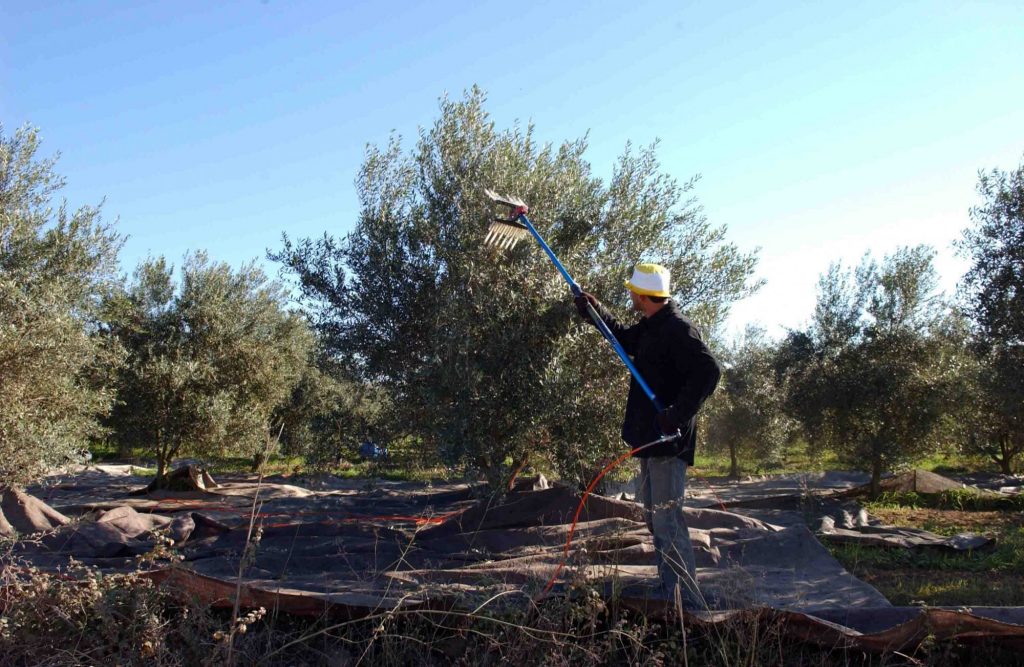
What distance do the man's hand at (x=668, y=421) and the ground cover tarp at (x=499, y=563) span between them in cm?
88

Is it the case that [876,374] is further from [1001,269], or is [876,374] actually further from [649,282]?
[649,282]

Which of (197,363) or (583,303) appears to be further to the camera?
(197,363)

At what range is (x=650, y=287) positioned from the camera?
5199 millimetres

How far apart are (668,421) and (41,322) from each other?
27.8 ft

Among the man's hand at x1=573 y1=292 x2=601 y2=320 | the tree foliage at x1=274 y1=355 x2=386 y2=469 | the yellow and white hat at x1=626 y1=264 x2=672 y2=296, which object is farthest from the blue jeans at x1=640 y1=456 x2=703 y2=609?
the tree foliage at x1=274 y1=355 x2=386 y2=469

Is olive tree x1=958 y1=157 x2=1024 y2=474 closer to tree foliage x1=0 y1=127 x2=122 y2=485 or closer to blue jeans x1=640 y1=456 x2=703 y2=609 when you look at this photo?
blue jeans x1=640 y1=456 x2=703 y2=609

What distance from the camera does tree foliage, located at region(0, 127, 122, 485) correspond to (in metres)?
9.15

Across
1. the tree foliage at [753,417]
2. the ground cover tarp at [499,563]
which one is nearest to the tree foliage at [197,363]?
the ground cover tarp at [499,563]

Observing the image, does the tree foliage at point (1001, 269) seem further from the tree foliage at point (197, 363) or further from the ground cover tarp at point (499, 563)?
the tree foliage at point (197, 363)

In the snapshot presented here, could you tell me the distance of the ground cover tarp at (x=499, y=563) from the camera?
405 centimetres

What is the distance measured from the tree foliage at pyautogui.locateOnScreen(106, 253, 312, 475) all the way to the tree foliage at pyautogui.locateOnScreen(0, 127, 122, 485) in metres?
4.06

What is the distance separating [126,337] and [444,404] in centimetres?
1206

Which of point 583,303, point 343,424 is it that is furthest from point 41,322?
point 583,303

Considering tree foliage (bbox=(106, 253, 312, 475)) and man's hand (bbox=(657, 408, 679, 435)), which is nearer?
man's hand (bbox=(657, 408, 679, 435))
